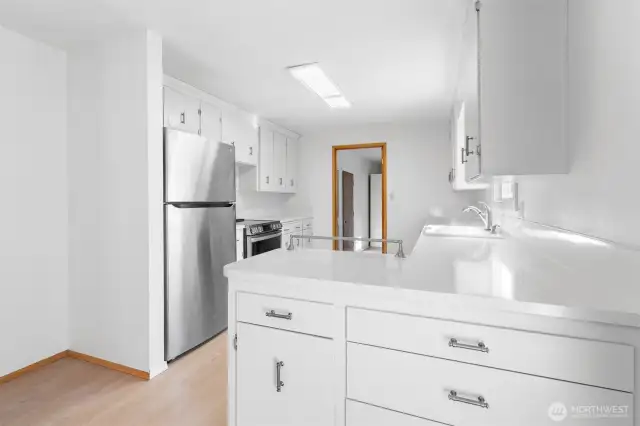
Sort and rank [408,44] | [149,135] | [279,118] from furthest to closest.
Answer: [279,118], [408,44], [149,135]

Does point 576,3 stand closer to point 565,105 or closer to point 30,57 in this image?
point 565,105

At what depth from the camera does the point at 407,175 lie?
16.4 ft

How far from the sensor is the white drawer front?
1016 millimetres

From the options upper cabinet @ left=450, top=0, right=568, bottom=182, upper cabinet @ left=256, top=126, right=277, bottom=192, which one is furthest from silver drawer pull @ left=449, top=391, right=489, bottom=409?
upper cabinet @ left=256, top=126, right=277, bottom=192

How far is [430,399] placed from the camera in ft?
3.25

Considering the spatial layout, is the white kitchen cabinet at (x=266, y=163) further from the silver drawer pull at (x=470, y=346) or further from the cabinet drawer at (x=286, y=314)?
the silver drawer pull at (x=470, y=346)

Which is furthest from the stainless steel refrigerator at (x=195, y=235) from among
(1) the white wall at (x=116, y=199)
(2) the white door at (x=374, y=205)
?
(2) the white door at (x=374, y=205)

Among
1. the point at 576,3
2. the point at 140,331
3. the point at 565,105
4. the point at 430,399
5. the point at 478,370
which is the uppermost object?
the point at 576,3

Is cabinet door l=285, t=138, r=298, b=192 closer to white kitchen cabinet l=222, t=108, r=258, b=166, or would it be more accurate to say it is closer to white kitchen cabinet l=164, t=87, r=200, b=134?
white kitchen cabinet l=222, t=108, r=258, b=166

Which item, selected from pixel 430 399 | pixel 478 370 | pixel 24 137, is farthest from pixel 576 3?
pixel 24 137

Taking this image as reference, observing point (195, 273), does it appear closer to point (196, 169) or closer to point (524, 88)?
point (196, 169)

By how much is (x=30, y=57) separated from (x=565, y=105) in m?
3.29

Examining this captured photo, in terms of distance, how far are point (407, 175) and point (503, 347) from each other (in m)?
4.31

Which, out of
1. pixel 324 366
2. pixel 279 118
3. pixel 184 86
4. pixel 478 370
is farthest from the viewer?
pixel 279 118
